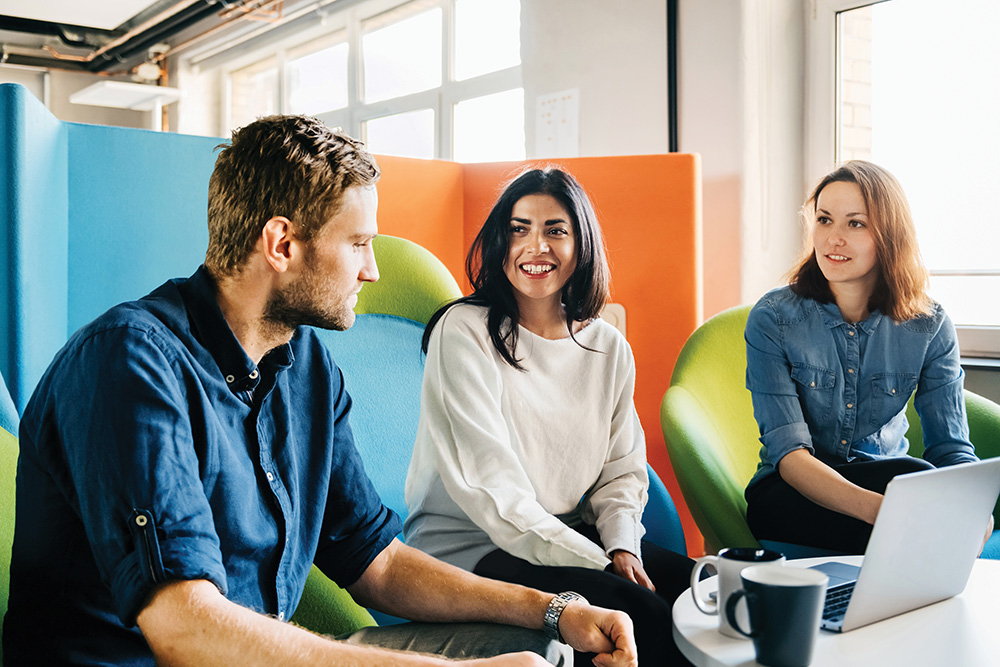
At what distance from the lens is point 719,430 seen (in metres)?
2.25

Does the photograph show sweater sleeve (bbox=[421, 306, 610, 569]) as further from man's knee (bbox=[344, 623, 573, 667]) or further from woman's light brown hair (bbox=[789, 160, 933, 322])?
woman's light brown hair (bbox=[789, 160, 933, 322])

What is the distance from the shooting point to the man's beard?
1074 millimetres

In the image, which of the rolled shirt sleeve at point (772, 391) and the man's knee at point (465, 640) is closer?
the man's knee at point (465, 640)

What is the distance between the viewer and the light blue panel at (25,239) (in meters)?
1.54

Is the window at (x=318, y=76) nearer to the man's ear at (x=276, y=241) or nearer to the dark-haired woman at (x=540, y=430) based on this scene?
the dark-haired woman at (x=540, y=430)

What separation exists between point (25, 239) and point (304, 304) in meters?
0.82

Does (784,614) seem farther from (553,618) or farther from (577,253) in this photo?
(577,253)

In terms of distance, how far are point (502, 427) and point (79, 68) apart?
8140mm

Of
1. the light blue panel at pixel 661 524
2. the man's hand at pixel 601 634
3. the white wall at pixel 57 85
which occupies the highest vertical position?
the white wall at pixel 57 85

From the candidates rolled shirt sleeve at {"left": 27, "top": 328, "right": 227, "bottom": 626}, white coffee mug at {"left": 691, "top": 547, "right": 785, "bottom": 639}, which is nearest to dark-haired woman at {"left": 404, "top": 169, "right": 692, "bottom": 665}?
white coffee mug at {"left": 691, "top": 547, "right": 785, "bottom": 639}

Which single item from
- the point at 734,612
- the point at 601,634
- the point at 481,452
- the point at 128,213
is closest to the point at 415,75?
the point at 128,213

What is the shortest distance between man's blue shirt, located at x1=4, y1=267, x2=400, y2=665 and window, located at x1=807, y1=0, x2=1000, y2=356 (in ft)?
8.32

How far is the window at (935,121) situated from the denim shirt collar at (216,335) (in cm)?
256

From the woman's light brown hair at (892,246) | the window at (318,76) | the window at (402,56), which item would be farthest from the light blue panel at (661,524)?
the window at (318,76)
